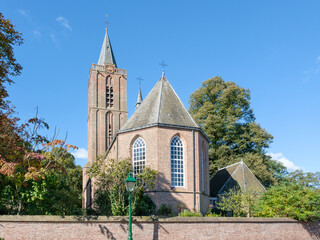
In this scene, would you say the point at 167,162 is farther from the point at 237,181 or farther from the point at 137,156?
the point at 237,181

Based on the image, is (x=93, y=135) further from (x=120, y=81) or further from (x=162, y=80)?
(x=162, y=80)

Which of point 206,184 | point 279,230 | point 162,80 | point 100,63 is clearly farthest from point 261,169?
point 100,63

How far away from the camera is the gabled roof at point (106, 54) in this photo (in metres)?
49.5

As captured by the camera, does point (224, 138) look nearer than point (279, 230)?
No

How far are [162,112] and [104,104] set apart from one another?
70.9 feet

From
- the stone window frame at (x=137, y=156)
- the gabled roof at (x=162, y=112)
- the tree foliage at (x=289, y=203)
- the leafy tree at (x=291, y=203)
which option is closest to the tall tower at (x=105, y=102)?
the gabled roof at (x=162, y=112)

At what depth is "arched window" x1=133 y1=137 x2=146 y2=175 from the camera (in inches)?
1025

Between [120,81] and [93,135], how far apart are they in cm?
914

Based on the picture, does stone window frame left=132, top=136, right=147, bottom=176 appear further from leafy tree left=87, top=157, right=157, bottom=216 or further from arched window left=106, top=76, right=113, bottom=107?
arched window left=106, top=76, right=113, bottom=107

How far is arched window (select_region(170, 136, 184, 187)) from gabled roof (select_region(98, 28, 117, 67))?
86.5 ft

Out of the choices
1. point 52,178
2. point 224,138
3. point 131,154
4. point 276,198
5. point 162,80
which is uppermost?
point 162,80

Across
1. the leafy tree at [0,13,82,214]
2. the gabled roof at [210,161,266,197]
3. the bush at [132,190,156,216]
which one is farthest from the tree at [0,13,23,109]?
the gabled roof at [210,161,266,197]

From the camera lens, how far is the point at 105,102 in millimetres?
47250

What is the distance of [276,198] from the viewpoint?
68.7ft
